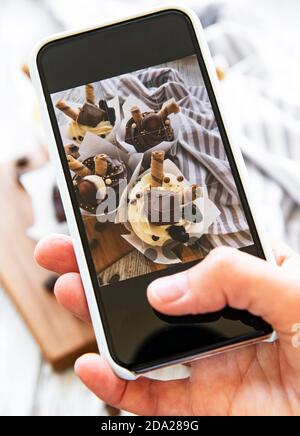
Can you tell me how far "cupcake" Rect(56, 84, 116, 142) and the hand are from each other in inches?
3.4

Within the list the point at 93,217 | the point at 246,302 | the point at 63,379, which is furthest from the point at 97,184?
the point at 63,379

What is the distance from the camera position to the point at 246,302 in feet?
1.14

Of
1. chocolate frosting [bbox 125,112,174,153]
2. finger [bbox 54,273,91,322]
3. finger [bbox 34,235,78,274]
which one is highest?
chocolate frosting [bbox 125,112,174,153]

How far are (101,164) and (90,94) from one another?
0.05m

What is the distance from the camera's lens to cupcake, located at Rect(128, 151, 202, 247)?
38cm

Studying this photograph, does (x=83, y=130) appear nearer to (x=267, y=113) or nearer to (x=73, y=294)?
(x=73, y=294)

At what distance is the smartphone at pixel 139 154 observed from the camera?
0.37 metres

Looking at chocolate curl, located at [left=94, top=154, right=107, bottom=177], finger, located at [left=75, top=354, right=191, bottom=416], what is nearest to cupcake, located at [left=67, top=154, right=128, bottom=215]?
chocolate curl, located at [left=94, top=154, right=107, bottom=177]

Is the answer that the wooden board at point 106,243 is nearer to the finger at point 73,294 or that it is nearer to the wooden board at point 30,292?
the finger at point 73,294

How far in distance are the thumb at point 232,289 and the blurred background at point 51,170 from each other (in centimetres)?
17

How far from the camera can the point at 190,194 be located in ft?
1.25

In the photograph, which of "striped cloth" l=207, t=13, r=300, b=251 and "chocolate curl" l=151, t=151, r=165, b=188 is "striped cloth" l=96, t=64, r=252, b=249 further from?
"striped cloth" l=207, t=13, r=300, b=251

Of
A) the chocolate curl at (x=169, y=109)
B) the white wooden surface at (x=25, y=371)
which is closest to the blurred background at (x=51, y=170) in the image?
the white wooden surface at (x=25, y=371)

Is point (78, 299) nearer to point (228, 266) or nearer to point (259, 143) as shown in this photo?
point (228, 266)
